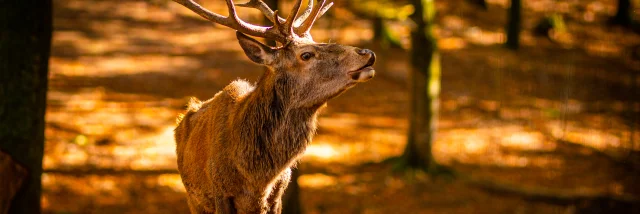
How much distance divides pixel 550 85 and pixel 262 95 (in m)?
18.4

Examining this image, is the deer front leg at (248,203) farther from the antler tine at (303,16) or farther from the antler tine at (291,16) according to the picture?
the antler tine at (303,16)

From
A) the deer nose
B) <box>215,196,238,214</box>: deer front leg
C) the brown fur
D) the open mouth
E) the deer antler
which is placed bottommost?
<box>215,196,238,214</box>: deer front leg

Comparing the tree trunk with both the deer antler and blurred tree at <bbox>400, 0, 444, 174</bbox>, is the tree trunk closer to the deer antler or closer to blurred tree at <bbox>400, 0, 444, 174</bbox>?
blurred tree at <bbox>400, 0, 444, 174</bbox>

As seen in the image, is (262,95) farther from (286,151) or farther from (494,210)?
(494,210)

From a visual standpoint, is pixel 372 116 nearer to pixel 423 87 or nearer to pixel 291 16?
pixel 423 87

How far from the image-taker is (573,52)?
83.5 feet

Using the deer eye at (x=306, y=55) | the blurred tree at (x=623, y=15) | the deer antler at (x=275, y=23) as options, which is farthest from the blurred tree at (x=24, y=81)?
the blurred tree at (x=623, y=15)

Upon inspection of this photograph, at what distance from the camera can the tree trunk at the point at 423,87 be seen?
13.0 meters

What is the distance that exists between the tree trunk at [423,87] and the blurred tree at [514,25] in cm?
1110

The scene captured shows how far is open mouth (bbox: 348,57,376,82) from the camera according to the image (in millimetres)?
4441

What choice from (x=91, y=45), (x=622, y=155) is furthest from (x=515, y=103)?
(x=91, y=45)

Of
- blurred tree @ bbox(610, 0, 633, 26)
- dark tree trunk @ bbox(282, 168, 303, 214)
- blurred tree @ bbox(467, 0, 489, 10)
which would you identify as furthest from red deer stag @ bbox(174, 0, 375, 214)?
blurred tree @ bbox(610, 0, 633, 26)

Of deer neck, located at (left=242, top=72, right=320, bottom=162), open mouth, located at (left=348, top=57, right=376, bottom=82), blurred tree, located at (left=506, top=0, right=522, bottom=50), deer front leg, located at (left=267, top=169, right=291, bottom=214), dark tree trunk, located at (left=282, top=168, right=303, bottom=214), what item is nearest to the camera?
open mouth, located at (left=348, top=57, right=376, bottom=82)

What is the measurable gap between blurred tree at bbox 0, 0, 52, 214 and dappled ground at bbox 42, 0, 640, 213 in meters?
3.76
